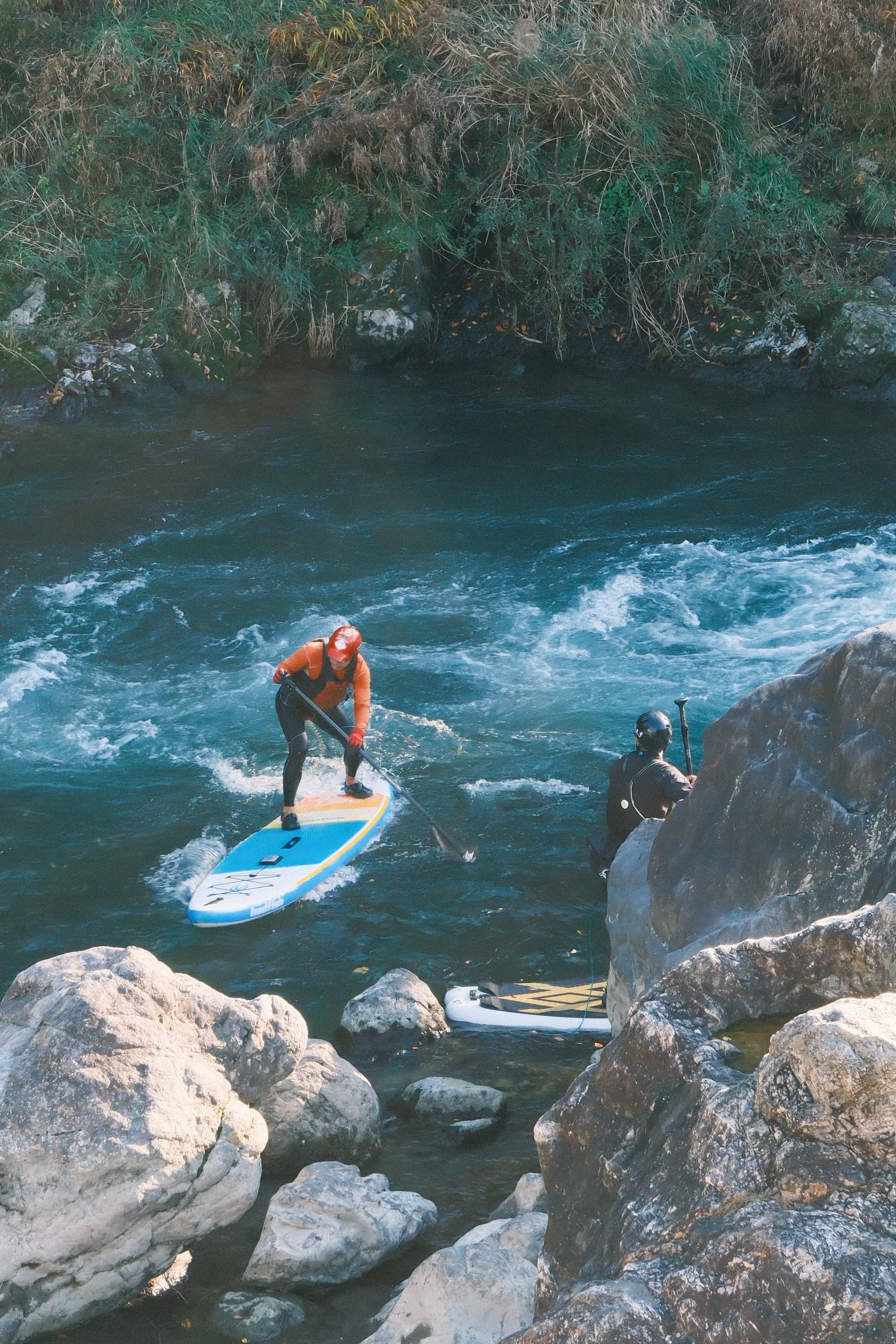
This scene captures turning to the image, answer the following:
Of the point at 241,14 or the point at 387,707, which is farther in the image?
the point at 241,14

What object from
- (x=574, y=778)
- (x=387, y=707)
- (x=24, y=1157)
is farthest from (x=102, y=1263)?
(x=387, y=707)

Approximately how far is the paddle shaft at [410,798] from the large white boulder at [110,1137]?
2956 millimetres

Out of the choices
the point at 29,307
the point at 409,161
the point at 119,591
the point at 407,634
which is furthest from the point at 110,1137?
the point at 409,161

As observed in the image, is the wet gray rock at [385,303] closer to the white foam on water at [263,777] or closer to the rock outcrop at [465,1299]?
the white foam on water at [263,777]

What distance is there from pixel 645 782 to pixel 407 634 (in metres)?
3.93

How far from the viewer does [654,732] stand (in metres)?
6.18

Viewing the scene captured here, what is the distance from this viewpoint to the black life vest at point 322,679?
7.46 m

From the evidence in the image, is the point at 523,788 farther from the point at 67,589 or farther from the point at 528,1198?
the point at 67,589

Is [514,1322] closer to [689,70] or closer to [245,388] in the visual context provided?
[245,388]

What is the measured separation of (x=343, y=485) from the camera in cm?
1227

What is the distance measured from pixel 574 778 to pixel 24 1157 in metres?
4.69

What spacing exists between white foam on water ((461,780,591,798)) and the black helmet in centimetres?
152

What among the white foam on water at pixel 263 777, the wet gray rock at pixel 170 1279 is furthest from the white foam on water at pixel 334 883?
the wet gray rock at pixel 170 1279

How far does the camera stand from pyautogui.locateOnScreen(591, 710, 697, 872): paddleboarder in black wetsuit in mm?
6094
